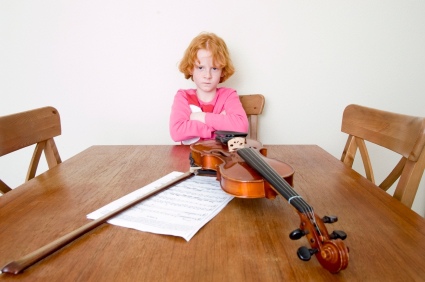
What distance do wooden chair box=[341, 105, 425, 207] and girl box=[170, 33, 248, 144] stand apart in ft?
1.57

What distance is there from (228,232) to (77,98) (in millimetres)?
1395

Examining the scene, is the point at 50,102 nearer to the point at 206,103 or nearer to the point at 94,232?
the point at 206,103

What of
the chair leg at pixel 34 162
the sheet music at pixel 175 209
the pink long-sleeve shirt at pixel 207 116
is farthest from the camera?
the pink long-sleeve shirt at pixel 207 116

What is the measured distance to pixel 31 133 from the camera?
1.01 meters

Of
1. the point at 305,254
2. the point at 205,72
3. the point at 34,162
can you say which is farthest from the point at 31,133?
the point at 305,254

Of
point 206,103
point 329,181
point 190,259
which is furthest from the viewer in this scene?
point 206,103

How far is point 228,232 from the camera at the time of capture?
21.6 inches

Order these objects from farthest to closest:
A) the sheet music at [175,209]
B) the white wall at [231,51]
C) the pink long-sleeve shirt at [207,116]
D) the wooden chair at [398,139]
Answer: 1. the white wall at [231,51]
2. the pink long-sleeve shirt at [207,116]
3. the wooden chair at [398,139]
4. the sheet music at [175,209]

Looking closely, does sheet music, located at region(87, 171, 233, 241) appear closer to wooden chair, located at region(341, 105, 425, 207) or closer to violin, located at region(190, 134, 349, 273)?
violin, located at region(190, 134, 349, 273)

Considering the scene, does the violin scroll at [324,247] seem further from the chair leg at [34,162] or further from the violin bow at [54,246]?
the chair leg at [34,162]

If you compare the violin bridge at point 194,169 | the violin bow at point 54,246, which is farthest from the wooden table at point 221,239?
the violin bridge at point 194,169

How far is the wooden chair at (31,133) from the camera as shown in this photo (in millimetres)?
912

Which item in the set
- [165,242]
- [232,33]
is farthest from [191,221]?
[232,33]

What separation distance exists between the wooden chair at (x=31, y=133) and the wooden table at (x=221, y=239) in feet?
0.62
